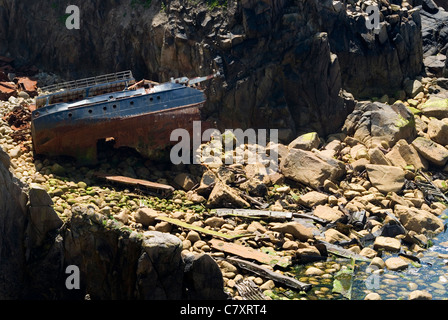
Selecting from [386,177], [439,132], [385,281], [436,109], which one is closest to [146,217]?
[385,281]

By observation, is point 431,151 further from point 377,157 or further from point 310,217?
point 310,217

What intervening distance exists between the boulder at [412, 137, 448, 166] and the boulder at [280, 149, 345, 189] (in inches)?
144

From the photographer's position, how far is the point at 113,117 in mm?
22484

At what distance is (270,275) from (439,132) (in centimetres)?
1240

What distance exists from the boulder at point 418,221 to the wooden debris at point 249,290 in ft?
21.5

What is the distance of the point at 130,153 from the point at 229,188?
4.00 meters

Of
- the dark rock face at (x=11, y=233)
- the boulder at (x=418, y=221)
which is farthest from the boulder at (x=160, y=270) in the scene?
the boulder at (x=418, y=221)

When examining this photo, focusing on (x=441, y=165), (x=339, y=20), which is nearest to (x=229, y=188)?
(x=441, y=165)

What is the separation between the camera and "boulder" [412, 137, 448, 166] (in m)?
24.5

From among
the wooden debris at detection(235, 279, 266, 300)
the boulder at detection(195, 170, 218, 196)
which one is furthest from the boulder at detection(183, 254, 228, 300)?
the boulder at detection(195, 170, 218, 196)

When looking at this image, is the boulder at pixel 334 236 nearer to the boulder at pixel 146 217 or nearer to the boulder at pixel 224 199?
the boulder at pixel 224 199

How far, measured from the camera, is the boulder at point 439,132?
84.3 feet

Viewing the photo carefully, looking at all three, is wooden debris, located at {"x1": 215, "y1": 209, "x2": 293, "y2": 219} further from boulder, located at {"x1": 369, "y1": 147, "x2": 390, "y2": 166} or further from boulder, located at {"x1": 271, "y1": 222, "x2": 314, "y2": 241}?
boulder, located at {"x1": 369, "y1": 147, "x2": 390, "y2": 166}
